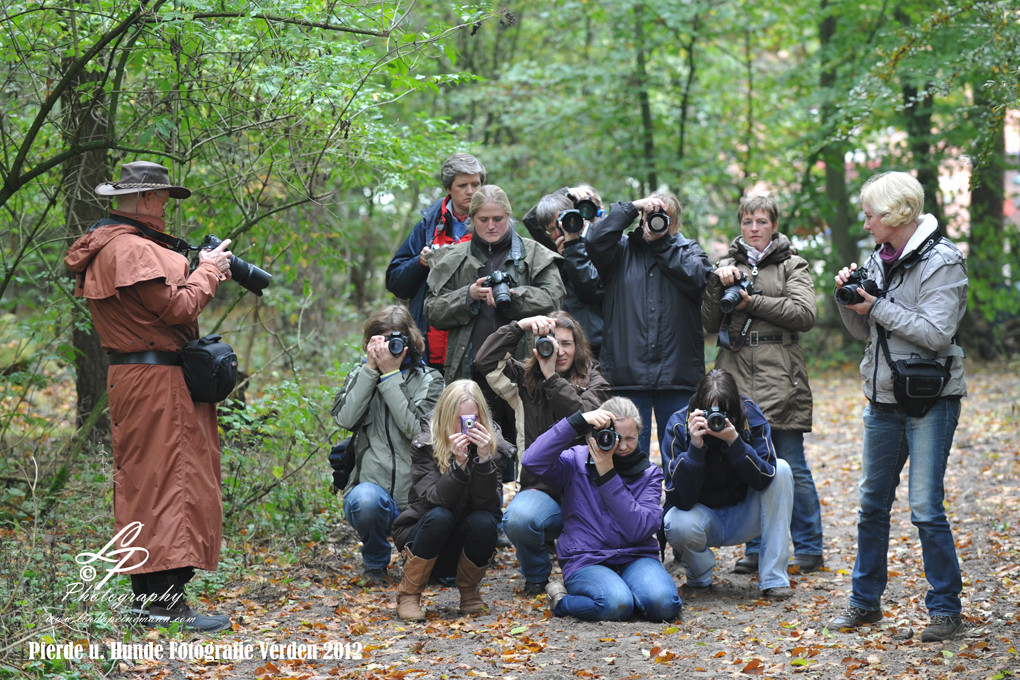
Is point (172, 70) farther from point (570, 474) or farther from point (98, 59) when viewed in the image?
point (570, 474)

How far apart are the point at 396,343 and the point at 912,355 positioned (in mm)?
2523

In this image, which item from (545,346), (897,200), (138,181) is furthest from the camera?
(545,346)

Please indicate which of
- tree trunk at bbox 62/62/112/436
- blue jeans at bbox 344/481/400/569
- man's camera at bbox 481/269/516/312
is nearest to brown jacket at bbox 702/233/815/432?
man's camera at bbox 481/269/516/312

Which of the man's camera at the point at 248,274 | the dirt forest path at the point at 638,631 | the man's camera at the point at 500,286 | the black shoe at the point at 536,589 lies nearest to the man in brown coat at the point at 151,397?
the man's camera at the point at 248,274

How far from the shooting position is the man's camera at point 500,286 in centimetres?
496

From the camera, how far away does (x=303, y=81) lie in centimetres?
520

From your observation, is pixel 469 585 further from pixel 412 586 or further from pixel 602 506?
pixel 602 506

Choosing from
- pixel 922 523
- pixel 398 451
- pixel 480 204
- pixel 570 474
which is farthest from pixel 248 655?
pixel 922 523

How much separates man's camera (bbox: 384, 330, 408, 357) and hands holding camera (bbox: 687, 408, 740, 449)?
155 cm

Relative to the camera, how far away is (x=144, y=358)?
13.6 ft

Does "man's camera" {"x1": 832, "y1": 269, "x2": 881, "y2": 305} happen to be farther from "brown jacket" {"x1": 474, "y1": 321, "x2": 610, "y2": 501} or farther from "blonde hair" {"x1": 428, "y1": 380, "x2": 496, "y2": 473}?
"blonde hair" {"x1": 428, "y1": 380, "x2": 496, "y2": 473}

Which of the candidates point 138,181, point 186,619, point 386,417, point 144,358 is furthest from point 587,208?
point 186,619

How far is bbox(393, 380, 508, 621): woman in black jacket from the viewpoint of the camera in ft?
14.8

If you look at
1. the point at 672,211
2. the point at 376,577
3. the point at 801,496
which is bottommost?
the point at 376,577
